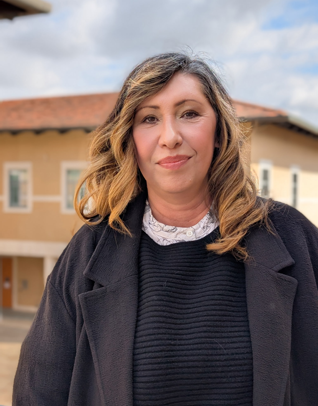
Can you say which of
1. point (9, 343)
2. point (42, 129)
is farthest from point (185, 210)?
point (9, 343)

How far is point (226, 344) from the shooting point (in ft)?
3.67

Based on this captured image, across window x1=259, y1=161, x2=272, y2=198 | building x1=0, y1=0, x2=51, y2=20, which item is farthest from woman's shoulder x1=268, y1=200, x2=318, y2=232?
window x1=259, y1=161, x2=272, y2=198

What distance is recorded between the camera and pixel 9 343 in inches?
486

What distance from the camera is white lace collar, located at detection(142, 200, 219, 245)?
4.16 feet

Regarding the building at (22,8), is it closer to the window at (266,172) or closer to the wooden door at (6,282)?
the window at (266,172)

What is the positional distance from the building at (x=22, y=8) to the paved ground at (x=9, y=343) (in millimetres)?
6986

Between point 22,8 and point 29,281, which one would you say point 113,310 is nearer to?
point 22,8

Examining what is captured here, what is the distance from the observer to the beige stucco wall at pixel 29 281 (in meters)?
14.3

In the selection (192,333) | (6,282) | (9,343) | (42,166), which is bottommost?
(9,343)

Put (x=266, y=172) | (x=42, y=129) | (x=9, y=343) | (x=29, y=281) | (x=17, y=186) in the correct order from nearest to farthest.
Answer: (x=266, y=172) → (x=42, y=129) → (x=17, y=186) → (x=9, y=343) → (x=29, y=281)

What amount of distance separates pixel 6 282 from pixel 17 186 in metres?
4.09

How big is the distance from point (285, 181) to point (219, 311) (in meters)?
7.35

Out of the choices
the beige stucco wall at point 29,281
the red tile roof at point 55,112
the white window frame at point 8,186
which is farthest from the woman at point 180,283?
the beige stucco wall at point 29,281

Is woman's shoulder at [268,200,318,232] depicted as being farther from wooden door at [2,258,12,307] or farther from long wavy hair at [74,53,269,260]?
wooden door at [2,258,12,307]
